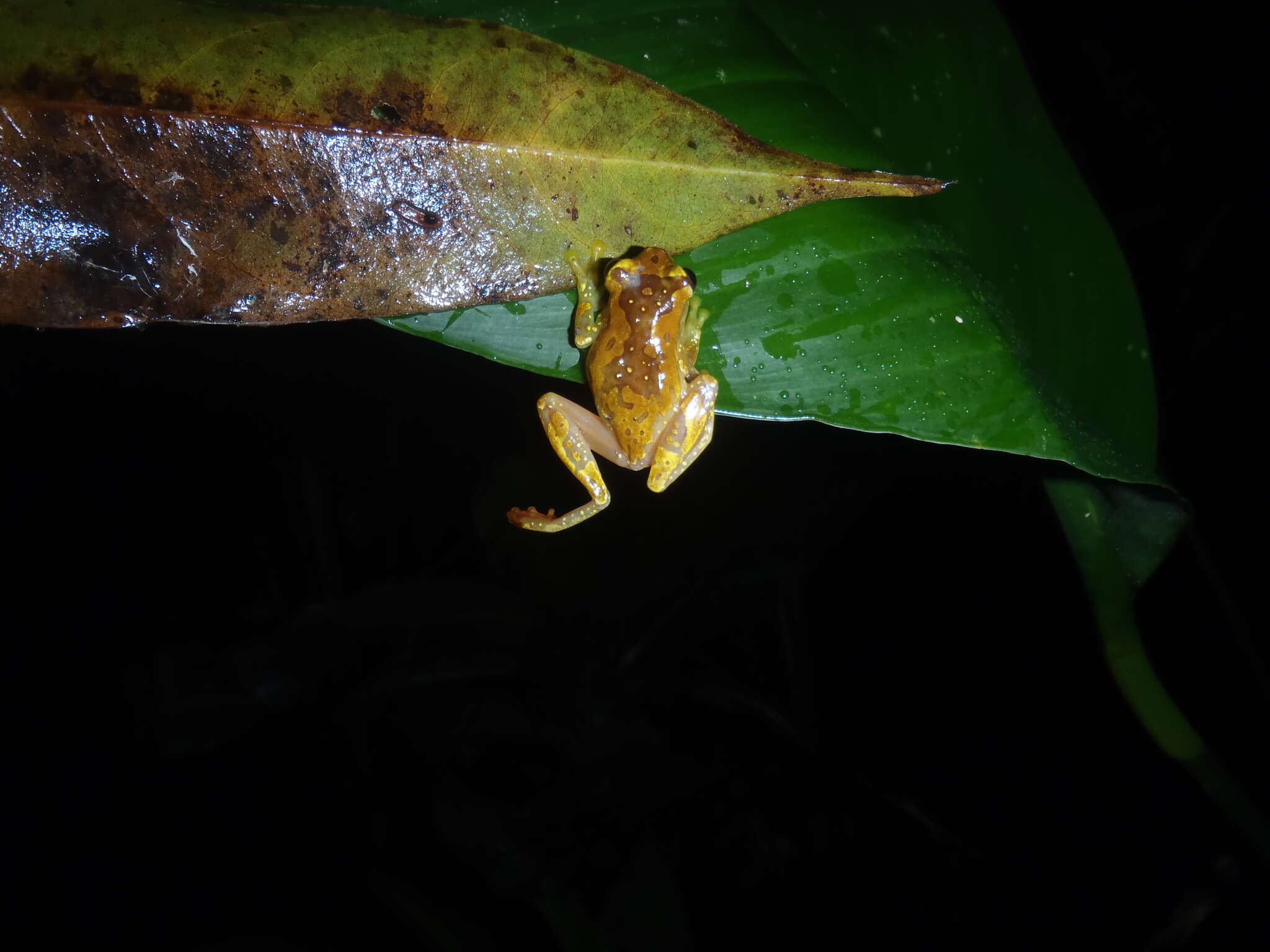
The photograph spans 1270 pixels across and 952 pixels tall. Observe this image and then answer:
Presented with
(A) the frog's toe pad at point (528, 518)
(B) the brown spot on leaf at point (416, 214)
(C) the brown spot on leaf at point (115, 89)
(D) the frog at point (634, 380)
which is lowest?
(A) the frog's toe pad at point (528, 518)

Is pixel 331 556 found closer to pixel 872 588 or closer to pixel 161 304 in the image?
pixel 161 304

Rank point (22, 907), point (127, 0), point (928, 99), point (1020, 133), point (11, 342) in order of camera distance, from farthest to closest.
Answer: point (22, 907) < point (11, 342) < point (1020, 133) < point (928, 99) < point (127, 0)

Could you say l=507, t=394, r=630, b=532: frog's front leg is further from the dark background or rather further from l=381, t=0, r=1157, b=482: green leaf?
the dark background

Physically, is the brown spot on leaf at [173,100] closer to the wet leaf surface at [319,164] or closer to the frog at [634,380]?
the wet leaf surface at [319,164]

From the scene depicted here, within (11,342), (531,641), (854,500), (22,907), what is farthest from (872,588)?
(22,907)

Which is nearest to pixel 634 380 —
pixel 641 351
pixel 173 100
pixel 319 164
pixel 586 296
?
pixel 641 351

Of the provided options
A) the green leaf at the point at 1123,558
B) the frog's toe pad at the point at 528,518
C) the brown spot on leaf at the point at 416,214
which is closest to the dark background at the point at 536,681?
the frog's toe pad at the point at 528,518
